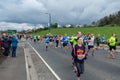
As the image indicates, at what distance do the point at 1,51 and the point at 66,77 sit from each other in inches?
599

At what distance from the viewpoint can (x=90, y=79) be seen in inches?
522

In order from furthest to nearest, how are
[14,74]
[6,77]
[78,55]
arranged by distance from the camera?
1. [14,74]
2. [6,77]
3. [78,55]

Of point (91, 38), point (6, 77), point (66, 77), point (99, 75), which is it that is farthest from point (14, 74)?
point (91, 38)

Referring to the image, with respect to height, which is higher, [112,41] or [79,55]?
[79,55]

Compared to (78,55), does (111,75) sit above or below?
below

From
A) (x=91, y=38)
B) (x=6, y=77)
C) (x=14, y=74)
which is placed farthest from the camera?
(x=91, y=38)

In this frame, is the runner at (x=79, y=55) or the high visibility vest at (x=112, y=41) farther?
the high visibility vest at (x=112, y=41)

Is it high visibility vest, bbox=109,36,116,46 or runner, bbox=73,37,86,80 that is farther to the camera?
high visibility vest, bbox=109,36,116,46

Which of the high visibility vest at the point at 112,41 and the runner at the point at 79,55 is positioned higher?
the runner at the point at 79,55

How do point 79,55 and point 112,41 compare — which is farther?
point 112,41

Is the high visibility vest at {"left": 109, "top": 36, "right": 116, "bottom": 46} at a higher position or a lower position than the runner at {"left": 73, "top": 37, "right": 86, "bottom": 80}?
lower

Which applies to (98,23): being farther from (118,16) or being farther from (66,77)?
(66,77)

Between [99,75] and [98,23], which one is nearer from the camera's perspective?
[99,75]

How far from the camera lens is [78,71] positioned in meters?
12.4
